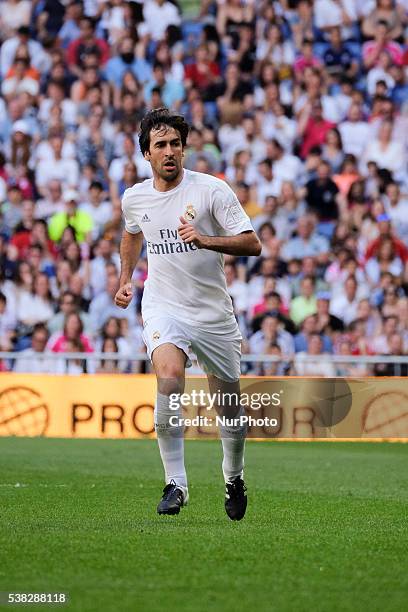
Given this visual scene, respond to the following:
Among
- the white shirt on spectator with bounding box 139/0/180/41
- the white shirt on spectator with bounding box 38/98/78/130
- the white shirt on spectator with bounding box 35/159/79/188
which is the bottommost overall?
the white shirt on spectator with bounding box 35/159/79/188

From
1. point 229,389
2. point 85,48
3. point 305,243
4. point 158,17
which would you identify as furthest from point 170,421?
point 158,17

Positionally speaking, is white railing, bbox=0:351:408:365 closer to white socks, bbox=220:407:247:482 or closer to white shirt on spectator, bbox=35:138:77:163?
white shirt on spectator, bbox=35:138:77:163

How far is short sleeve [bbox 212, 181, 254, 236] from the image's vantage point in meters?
8.84

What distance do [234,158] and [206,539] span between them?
13865 millimetres

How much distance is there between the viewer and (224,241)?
8602 millimetres

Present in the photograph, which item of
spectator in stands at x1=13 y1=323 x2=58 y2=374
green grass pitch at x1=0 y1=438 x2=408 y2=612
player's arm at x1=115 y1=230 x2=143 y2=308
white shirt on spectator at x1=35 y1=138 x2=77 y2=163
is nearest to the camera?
green grass pitch at x1=0 y1=438 x2=408 y2=612

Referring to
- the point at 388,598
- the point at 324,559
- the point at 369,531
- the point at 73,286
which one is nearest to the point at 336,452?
the point at 73,286

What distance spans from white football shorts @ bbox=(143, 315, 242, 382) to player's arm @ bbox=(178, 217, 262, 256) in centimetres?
56

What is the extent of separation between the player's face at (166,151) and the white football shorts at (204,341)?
0.86m

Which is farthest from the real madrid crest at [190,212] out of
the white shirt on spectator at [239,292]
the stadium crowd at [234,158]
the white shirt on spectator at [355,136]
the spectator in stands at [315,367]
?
the white shirt on spectator at [355,136]

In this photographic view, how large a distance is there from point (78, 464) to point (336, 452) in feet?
11.4

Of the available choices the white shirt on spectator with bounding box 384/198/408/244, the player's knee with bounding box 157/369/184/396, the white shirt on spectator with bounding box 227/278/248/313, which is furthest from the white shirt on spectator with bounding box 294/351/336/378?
the player's knee with bounding box 157/369/184/396

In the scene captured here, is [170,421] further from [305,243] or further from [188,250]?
[305,243]

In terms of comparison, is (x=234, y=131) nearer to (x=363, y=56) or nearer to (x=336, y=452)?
(x=363, y=56)
